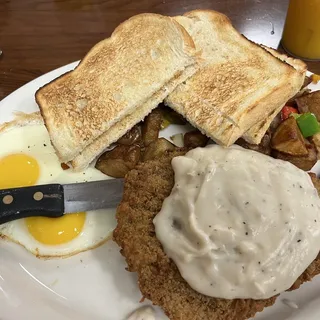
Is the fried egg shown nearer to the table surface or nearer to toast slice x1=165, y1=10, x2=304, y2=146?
toast slice x1=165, y1=10, x2=304, y2=146

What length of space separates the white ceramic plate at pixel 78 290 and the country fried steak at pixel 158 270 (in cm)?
20

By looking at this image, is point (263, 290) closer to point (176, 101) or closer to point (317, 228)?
point (317, 228)

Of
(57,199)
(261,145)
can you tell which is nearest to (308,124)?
(261,145)

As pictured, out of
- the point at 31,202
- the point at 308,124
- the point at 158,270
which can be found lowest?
the point at 158,270

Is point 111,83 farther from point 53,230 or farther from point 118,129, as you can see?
point 53,230

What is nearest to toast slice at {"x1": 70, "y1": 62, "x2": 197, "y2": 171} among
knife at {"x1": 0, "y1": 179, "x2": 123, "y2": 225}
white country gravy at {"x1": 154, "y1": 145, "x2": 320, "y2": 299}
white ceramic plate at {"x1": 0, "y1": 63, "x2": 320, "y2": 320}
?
knife at {"x1": 0, "y1": 179, "x2": 123, "y2": 225}

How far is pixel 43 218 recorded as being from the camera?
230 cm

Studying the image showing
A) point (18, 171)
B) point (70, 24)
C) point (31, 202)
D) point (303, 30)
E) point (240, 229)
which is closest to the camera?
point (240, 229)

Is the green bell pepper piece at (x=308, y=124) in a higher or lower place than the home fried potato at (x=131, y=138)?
higher

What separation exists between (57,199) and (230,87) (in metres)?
1.28

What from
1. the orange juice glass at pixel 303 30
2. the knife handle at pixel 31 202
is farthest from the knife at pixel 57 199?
the orange juice glass at pixel 303 30

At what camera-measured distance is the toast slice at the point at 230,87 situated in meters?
2.43

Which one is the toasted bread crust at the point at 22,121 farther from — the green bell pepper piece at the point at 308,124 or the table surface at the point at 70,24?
the green bell pepper piece at the point at 308,124

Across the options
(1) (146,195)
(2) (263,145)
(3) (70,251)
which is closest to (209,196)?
(1) (146,195)
